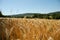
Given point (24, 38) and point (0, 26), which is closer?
point (24, 38)

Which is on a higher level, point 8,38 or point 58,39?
point 8,38

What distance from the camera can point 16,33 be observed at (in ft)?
6.28

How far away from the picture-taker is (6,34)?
1631 millimetres

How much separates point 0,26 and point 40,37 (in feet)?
2.20

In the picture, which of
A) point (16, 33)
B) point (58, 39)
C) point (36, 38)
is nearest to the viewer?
point (36, 38)

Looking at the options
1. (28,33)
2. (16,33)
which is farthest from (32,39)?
(16,33)

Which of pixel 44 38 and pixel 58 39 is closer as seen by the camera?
pixel 44 38

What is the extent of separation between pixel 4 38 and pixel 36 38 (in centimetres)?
33

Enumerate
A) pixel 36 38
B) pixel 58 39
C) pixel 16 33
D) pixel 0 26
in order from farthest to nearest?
pixel 0 26 → pixel 16 33 → pixel 58 39 → pixel 36 38

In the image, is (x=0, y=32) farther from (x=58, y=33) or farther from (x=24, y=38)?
(x=58, y=33)

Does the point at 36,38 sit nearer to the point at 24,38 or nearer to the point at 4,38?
the point at 24,38

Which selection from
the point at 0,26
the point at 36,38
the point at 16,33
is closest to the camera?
the point at 36,38

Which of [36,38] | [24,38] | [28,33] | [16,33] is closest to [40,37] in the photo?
[36,38]

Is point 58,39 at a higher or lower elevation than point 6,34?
lower
